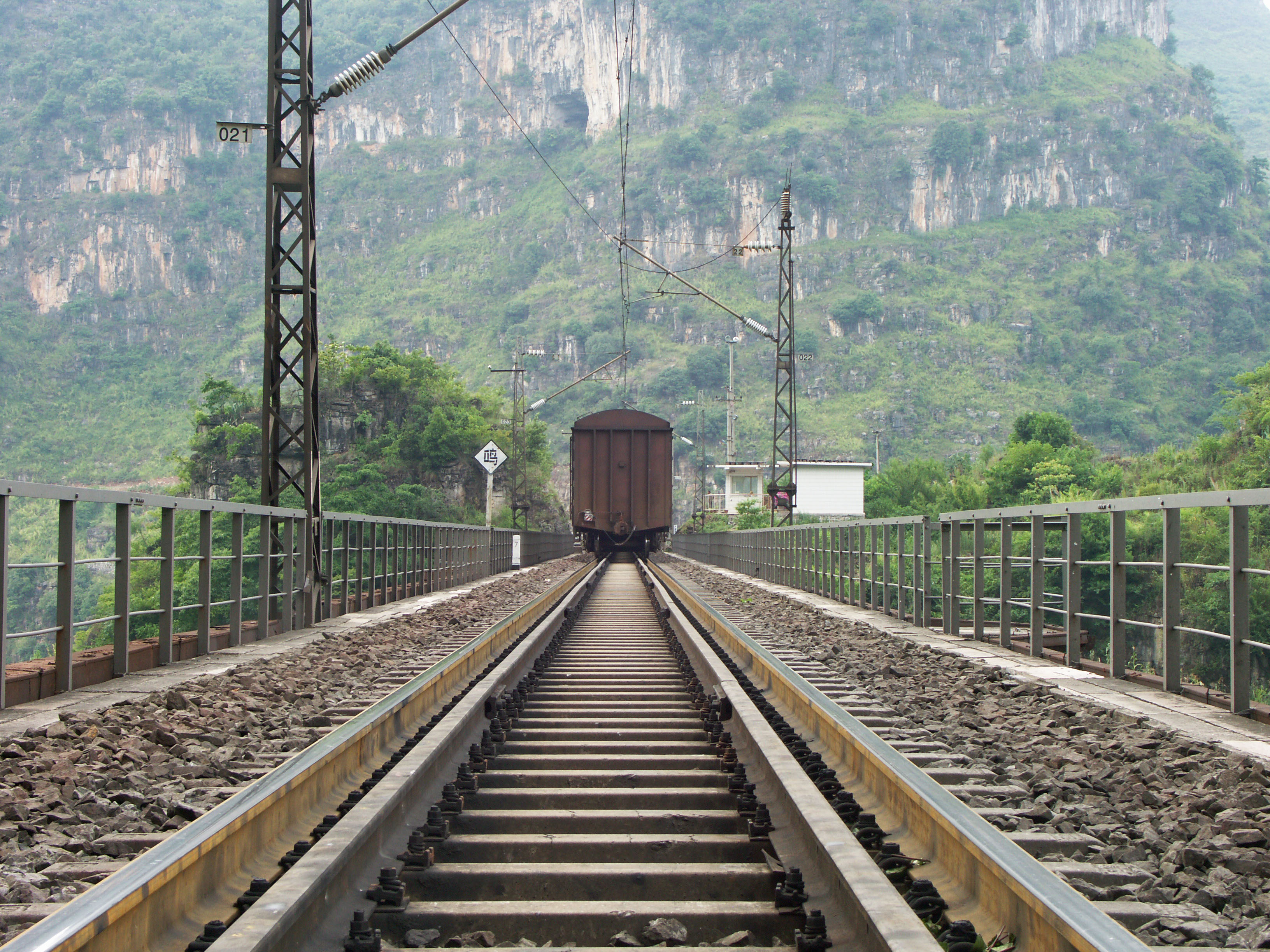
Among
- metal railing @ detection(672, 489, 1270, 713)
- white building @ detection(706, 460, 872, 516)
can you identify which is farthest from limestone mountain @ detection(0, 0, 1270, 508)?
metal railing @ detection(672, 489, 1270, 713)

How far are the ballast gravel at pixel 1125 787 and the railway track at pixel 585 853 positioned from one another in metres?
0.44

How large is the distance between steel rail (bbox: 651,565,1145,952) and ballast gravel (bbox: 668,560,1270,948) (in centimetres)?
33

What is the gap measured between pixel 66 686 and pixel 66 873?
172 inches

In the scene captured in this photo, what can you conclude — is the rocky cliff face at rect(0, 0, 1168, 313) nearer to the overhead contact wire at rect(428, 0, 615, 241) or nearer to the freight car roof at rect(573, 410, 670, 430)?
the overhead contact wire at rect(428, 0, 615, 241)

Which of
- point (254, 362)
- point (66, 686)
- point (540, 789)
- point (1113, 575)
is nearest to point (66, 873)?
point (540, 789)

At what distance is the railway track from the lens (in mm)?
2625

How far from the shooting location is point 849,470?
75.5 m

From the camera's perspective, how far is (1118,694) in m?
7.07

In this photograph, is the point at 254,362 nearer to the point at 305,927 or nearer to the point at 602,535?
the point at 602,535

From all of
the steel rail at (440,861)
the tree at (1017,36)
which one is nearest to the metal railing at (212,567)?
the steel rail at (440,861)

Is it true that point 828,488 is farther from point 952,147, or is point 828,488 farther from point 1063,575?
point 952,147

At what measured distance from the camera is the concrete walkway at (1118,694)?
544 centimetres

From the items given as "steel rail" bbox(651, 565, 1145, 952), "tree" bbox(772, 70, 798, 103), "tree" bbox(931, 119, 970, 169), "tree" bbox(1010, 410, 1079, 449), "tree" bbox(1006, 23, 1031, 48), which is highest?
"tree" bbox(1006, 23, 1031, 48)

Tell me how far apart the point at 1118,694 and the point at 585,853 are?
15.5 ft
